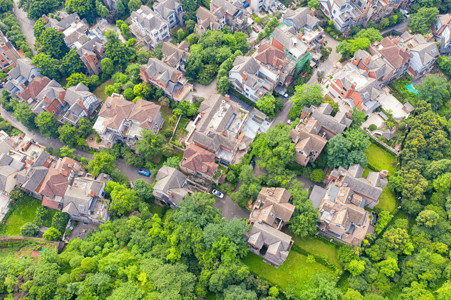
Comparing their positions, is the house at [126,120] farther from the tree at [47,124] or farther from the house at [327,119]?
the house at [327,119]

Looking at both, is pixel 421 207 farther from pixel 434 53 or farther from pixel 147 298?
pixel 147 298

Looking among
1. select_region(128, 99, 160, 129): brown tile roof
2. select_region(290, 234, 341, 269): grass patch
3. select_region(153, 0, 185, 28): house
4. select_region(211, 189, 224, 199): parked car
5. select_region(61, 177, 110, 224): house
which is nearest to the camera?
select_region(290, 234, 341, 269): grass patch

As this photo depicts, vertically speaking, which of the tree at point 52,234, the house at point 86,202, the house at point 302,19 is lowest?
the tree at point 52,234

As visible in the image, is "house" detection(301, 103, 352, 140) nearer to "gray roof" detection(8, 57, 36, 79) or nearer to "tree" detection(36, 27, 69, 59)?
"tree" detection(36, 27, 69, 59)

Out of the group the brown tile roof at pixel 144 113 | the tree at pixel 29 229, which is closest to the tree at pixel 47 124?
the brown tile roof at pixel 144 113

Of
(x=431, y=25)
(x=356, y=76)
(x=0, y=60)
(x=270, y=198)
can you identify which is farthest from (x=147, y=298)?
(x=431, y=25)

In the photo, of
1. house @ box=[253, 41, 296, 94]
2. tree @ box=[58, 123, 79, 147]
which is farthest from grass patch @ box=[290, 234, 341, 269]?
tree @ box=[58, 123, 79, 147]
